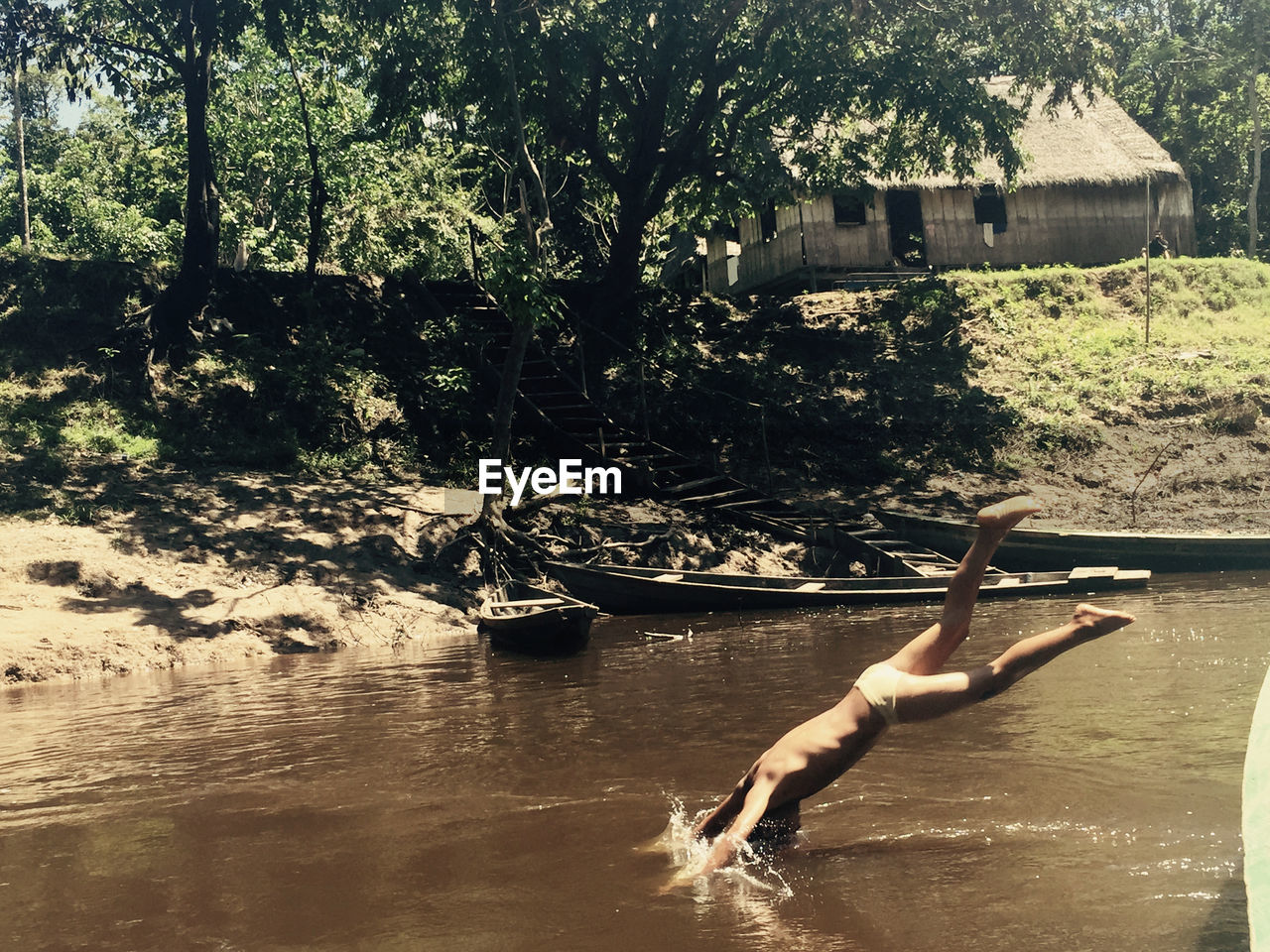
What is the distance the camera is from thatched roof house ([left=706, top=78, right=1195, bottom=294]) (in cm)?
2641

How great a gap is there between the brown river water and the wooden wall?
1653cm

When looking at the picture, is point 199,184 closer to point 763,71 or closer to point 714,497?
point 763,71

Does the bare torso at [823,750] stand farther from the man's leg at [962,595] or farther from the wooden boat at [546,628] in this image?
the wooden boat at [546,628]

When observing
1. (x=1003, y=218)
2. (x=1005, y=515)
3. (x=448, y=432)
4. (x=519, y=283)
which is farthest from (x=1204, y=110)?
(x=1005, y=515)

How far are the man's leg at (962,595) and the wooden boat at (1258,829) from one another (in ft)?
5.73

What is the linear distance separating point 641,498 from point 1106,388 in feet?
31.6

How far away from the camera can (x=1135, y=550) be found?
15.4 m

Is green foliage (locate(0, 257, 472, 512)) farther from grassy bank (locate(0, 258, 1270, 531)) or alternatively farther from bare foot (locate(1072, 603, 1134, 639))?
bare foot (locate(1072, 603, 1134, 639))

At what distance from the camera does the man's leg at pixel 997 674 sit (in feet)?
14.7

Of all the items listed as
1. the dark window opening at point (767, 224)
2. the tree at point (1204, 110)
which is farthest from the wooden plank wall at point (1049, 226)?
the tree at point (1204, 110)

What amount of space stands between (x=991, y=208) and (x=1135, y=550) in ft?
47.8

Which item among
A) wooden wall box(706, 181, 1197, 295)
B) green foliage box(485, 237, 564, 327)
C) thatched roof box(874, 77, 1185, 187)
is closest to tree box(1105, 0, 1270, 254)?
thatched roof box(874, 77, 1185, 187)

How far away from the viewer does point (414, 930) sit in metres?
4.93

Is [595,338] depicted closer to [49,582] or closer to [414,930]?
[49,582]
